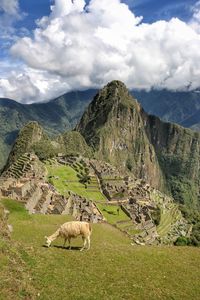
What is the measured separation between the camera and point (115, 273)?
17.7 meters

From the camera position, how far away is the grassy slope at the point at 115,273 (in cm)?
1559

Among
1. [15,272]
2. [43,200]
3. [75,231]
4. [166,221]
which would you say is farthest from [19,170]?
[15,272]

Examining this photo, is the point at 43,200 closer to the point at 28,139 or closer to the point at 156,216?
the point at 156,216

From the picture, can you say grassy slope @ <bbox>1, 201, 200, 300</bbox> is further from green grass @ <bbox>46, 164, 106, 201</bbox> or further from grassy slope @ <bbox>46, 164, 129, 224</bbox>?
green grass @ <bbox>46, 164, 106, 201</bbox>

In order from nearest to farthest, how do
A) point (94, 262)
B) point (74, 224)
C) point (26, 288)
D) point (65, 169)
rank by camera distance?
1. point (26, 288)
2. point (94, 262)
3. point (74, 224)
4. point (65, 169)

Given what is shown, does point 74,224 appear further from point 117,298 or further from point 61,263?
point 117,298

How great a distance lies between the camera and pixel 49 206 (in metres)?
53.3

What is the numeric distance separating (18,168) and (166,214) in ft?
138

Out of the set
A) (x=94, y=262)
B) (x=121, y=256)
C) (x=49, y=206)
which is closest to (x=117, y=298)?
(x=94, y=262)

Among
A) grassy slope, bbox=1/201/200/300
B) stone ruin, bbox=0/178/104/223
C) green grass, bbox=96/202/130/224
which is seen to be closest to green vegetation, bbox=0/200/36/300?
grassy slope, bbox=1/201/200/300

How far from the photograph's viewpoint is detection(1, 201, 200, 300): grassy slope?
51.2 feet

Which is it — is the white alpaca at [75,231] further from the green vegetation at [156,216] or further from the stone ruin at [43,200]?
the green vegetation at [156,216]

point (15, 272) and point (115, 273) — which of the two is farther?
point (115, 273)

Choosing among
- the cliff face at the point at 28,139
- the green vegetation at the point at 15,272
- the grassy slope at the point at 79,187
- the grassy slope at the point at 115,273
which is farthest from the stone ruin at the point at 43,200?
the cliff face at the point at 28,139
